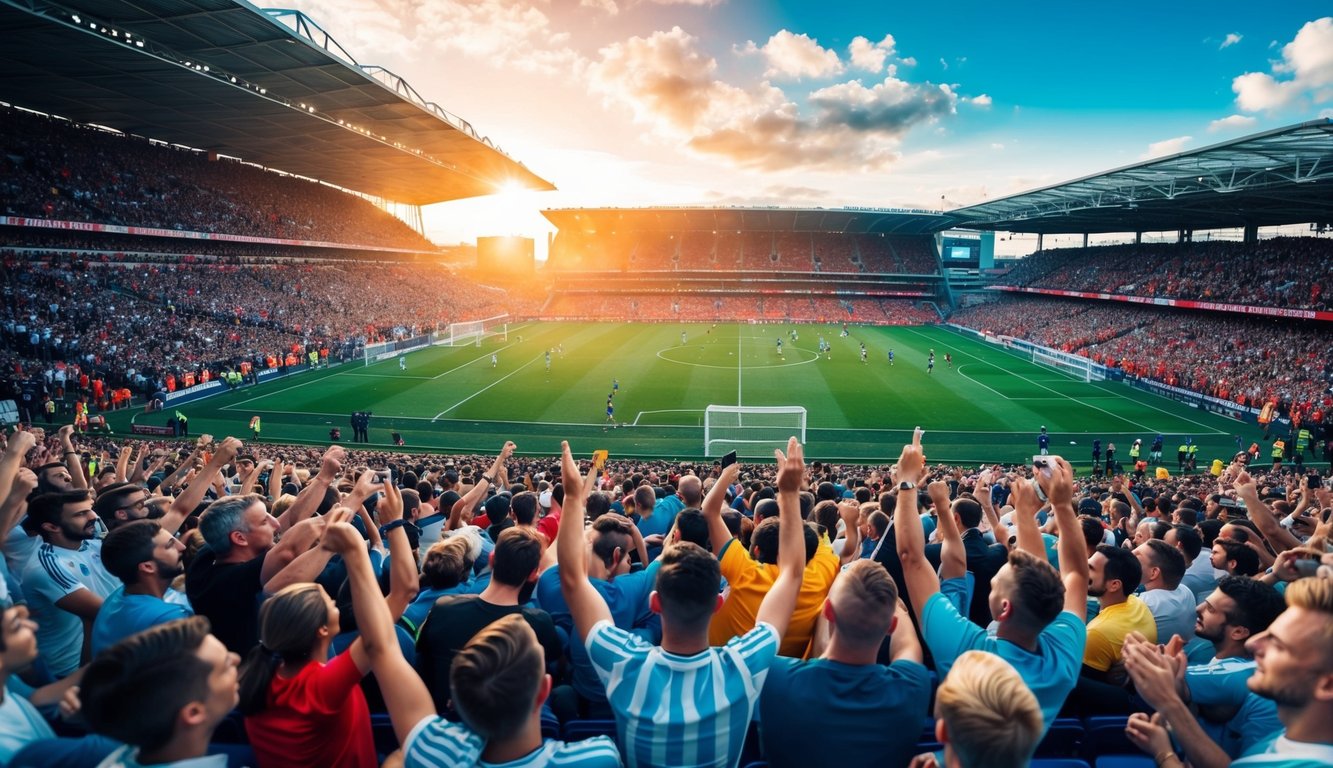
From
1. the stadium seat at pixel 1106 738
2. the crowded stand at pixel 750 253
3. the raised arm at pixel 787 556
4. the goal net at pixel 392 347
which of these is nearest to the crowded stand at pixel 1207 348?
the crowded stand at pixel 750 253

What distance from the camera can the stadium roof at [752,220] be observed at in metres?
78.7

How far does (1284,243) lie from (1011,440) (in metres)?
32.7

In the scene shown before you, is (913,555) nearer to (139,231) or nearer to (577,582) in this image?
(577,582)

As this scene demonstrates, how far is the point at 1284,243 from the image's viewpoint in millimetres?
42812

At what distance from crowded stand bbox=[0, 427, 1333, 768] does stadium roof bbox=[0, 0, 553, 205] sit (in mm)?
26732

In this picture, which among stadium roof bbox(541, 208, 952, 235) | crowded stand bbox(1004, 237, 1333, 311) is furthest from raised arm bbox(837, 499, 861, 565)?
stadium roof bbox(541, 208, 952, 235)

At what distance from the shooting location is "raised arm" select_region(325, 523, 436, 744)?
8.77ft

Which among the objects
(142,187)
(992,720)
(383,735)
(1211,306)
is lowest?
(383,735)

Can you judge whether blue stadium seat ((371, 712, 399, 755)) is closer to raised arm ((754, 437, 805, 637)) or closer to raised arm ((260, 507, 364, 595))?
raised arm ((260, 507, 364, 595))

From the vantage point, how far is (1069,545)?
371cm

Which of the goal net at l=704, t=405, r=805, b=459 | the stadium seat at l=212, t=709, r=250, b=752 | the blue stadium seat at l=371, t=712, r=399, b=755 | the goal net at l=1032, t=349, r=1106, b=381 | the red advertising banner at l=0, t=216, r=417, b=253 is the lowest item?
the goal net at l=704, t=405, r=805, b=459

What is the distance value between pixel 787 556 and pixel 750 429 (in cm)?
2358

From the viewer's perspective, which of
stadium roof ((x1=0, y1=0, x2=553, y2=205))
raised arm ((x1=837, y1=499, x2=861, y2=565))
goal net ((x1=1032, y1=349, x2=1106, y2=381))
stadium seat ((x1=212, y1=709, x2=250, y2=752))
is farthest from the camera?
goal net ((x1=1032, y1=349, x2=1106, y2=381))

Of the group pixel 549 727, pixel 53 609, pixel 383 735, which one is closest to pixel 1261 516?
pixel 549 727
